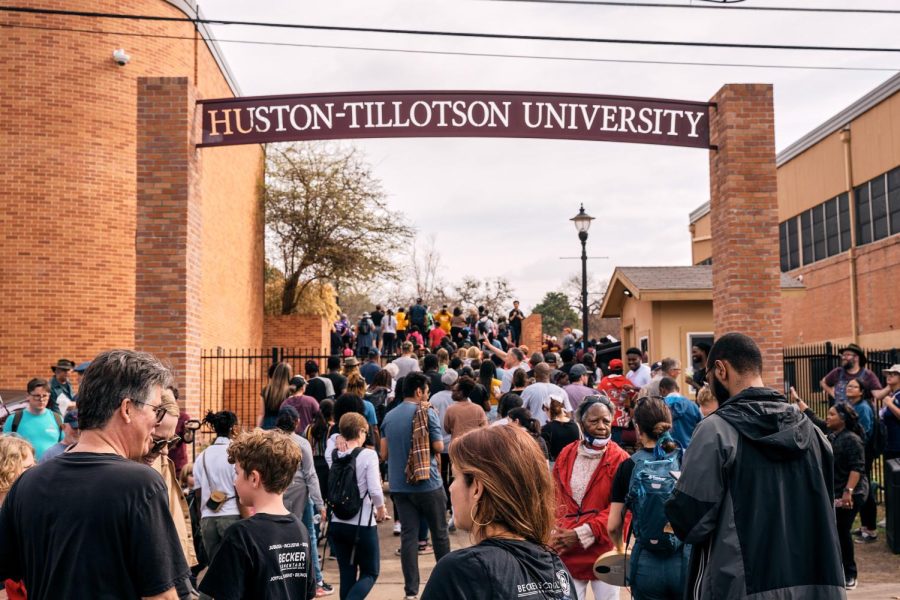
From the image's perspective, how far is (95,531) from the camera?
2.96 metres

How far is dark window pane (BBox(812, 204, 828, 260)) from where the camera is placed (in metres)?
35.1

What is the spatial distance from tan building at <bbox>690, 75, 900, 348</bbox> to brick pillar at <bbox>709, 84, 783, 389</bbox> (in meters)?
18.5

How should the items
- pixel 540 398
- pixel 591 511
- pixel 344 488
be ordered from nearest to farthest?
pixel 591 511 < pixel 344 488 < pixel 540 398

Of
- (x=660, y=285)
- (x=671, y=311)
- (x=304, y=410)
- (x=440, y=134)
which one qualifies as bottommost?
(x=304, y=410)

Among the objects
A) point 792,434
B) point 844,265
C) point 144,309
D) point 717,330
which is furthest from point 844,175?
point 792,434

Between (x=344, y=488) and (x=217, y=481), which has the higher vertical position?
(x=217, y=481)

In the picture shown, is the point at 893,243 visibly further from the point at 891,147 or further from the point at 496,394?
the point at 496,394

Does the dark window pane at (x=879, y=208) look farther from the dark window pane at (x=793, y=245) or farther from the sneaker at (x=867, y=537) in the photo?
the sneaker at (x=867, y=537)

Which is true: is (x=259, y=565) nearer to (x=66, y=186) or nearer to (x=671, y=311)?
(x=66, y=186)

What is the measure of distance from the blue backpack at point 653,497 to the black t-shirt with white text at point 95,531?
3.07m

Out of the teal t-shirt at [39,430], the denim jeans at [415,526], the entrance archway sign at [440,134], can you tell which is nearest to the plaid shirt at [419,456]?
the denim jeans at [415,526]

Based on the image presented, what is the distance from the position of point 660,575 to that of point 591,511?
2.68 ft

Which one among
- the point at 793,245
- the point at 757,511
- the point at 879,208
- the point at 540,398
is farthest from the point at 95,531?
the point at 793,245

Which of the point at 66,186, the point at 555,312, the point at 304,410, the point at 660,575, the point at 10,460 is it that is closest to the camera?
the point at 10,460
